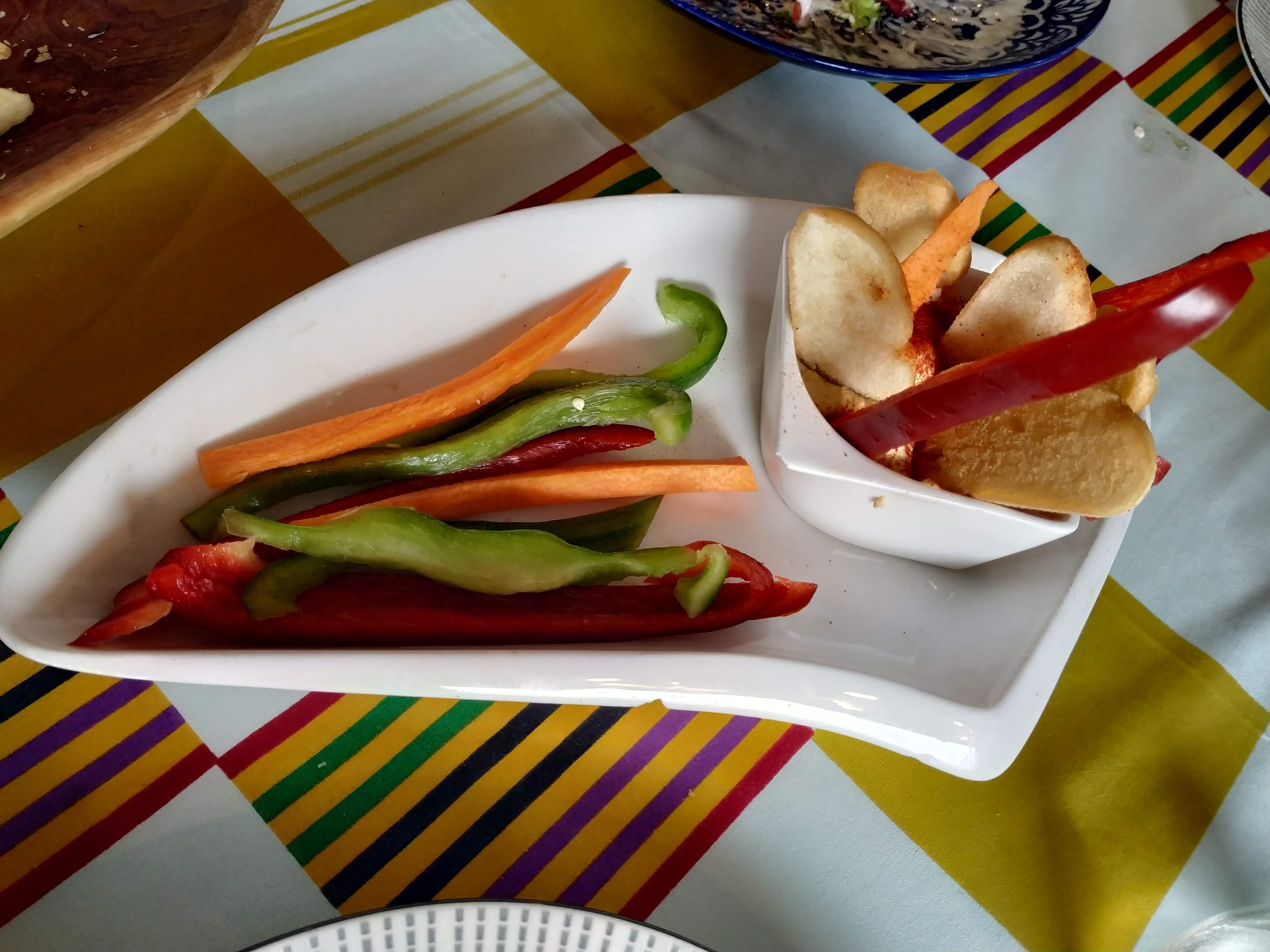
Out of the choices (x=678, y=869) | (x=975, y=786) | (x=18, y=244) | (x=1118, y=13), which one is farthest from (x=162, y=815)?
(x=1118, y=13)

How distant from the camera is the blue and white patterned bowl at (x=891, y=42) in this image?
2.92 ft

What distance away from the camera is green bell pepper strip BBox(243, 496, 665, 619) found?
0.56m

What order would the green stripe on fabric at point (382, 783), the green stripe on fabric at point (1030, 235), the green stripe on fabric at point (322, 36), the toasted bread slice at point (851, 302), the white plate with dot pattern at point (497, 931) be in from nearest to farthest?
1. the white plate with dot pattern at point (497, 931)
2. the green stripe on fabric at point (382, 783)
3. the toasted bread slice at point (851, 302)
4. the green stripe on fabric at point (322, 36)
5. the green stripe on fabric at point (1030, 235)

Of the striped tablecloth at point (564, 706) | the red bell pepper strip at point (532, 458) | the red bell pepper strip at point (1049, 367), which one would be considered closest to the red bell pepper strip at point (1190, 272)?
the red bell pepper strip at point (1049, 367)

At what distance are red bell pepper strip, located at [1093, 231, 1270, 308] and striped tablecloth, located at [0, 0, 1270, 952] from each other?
0.28 meters

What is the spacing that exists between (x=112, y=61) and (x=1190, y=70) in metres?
1.40

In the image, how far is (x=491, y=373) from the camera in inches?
26.6

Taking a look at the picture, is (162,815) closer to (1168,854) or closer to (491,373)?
(491,373)

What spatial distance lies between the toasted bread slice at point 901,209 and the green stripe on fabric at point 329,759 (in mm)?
556

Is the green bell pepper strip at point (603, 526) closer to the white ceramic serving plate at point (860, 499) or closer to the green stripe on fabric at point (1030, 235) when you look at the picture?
the white ceramic serving plate at point (860, 499)

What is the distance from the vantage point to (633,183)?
953 millimetres

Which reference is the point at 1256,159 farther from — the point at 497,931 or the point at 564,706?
the point at 497,931


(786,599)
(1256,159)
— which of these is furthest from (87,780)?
(1256,159)

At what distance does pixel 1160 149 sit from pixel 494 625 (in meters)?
1.16
